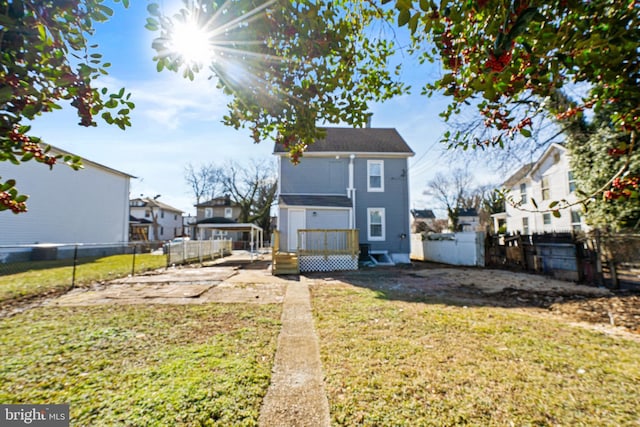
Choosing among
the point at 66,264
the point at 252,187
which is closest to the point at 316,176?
the point at 66,264

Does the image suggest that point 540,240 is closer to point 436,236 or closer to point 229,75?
point 436,236

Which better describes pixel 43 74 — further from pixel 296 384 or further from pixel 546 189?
pixel 546 189

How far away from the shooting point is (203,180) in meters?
40.0

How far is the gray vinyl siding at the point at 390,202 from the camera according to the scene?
14.6 meters

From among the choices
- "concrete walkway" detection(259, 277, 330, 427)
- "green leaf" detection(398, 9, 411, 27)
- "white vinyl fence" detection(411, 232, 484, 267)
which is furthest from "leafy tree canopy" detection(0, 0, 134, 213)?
"white vinyl fence" detection(411, 232, 484, 267)

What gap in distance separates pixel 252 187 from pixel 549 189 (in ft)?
97.3

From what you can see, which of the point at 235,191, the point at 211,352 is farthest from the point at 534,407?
the point at 235,191

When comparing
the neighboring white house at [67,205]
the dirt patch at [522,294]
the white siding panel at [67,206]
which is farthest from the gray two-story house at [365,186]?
the white siding panel at [67,206]

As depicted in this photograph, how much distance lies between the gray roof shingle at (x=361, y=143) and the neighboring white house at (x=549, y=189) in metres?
6.66

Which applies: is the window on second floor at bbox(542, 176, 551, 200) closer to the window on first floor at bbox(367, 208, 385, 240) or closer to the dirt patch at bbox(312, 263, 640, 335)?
the dirt patch at bbox(312, 263, 640, 335)

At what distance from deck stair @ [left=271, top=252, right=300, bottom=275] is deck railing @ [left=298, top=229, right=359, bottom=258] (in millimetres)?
497

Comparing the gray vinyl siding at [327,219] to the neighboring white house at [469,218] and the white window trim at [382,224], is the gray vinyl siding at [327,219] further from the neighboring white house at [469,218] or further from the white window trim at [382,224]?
the neighboring white house at [469,218]

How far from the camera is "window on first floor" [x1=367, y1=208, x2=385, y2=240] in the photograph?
48.1 feet

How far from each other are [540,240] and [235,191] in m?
32.3
